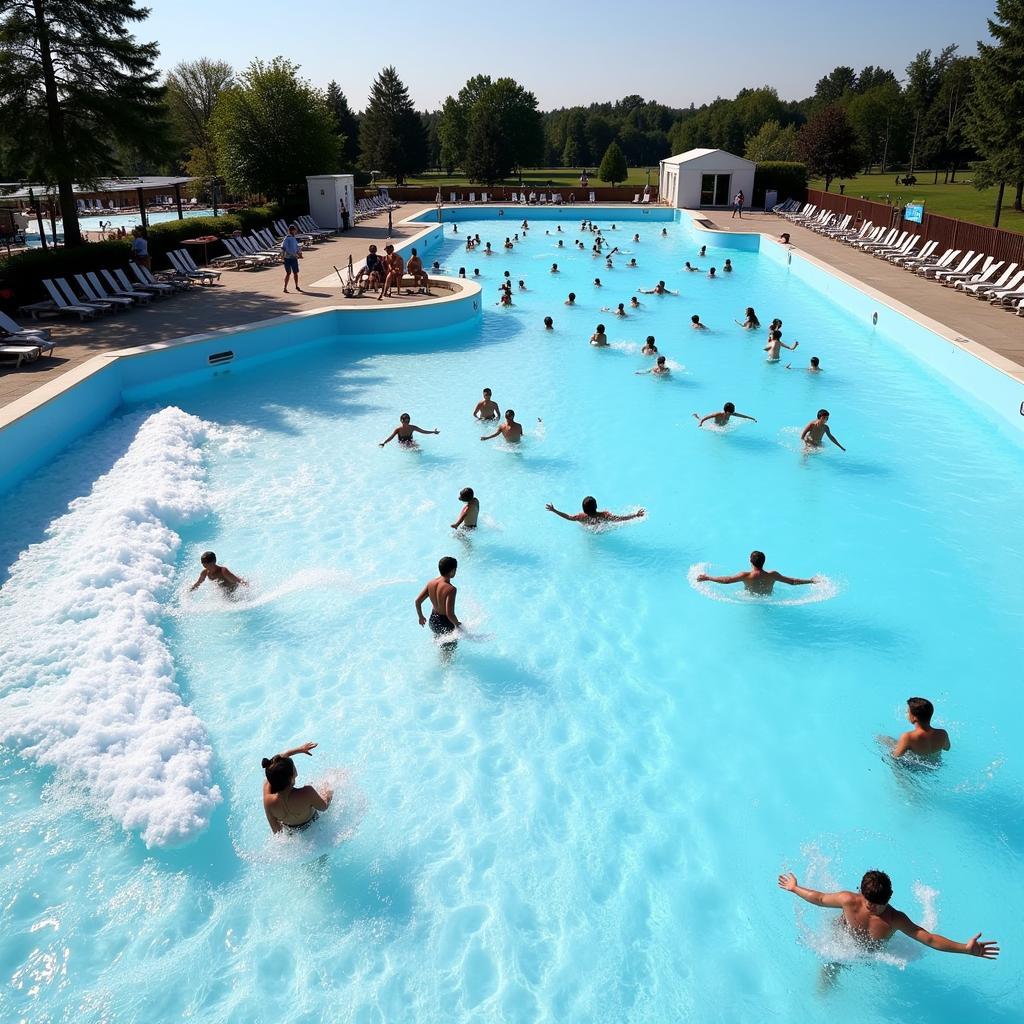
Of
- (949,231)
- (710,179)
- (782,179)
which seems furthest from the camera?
(782,179)

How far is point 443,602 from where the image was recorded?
7176 mm

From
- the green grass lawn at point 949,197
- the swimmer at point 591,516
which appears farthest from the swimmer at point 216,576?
the green grass lawn at point 949,197

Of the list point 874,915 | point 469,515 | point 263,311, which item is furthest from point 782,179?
point 874,915

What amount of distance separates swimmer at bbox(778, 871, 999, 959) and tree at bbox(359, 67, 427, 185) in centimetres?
7357

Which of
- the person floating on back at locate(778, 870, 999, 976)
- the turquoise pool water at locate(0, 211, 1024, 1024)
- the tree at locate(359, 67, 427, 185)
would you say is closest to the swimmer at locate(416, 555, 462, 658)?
the turquoise pool water at locate(0, 211, 1024, 1024)

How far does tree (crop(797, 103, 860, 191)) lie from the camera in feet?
165

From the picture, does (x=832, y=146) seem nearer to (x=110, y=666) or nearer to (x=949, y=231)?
(x=949, y=231)

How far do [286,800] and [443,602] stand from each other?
2442 millimetres

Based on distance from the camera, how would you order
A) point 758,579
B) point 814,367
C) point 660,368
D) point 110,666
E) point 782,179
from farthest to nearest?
point 782,179 → point 660,368 → point 814,367 → point 758,579 → point 110,666

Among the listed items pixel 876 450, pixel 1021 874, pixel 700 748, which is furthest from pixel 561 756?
pixel 876 450

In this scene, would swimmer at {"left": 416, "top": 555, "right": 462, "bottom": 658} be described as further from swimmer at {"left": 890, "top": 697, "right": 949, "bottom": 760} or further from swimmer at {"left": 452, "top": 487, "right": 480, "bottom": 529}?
swimmer at {"left": 890, "top": 697, "right": 949, "bottom": 760}

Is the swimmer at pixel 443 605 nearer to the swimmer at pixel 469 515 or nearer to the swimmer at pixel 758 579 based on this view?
the swimmer at pixel 469 515

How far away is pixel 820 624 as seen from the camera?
7.79 meters

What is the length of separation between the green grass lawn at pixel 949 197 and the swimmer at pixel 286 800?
38.2 m
